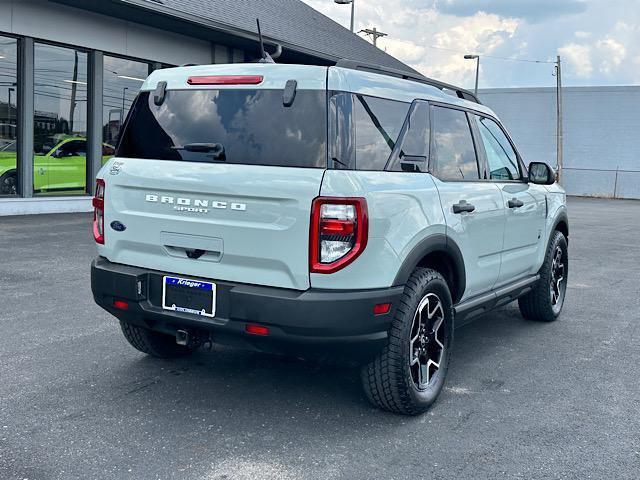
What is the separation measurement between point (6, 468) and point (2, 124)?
1264 centimetres

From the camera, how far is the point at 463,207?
4.48 meters

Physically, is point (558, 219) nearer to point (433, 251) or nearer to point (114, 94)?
point (433, 251)

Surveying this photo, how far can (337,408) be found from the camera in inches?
164

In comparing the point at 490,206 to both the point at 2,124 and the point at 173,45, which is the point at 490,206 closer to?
the point at 2,124

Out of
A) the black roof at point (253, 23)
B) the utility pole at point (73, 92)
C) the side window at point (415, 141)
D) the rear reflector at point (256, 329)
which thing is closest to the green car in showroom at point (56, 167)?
the utility pole at point (73, 92)

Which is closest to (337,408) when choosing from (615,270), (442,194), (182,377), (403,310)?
(403,310)

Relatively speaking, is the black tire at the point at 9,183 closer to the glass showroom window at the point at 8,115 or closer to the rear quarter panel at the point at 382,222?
the glass showroom window at the point at 8,115

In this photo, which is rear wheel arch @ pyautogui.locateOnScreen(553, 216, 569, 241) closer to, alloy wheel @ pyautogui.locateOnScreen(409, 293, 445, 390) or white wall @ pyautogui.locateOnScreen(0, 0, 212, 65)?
alloy wheel @ pyautogui.locateOnScreen(409, 293, 445, 390)

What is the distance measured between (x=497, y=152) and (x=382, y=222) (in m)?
2.17

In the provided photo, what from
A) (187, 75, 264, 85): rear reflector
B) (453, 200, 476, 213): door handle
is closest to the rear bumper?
(453, 200, 476, 213): door handle

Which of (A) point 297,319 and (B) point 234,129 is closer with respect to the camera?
(A) point 297,319

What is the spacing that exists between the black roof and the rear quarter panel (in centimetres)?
1191

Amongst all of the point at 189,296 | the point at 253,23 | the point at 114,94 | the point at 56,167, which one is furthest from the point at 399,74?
the point at 253,23

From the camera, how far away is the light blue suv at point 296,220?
140 inches
